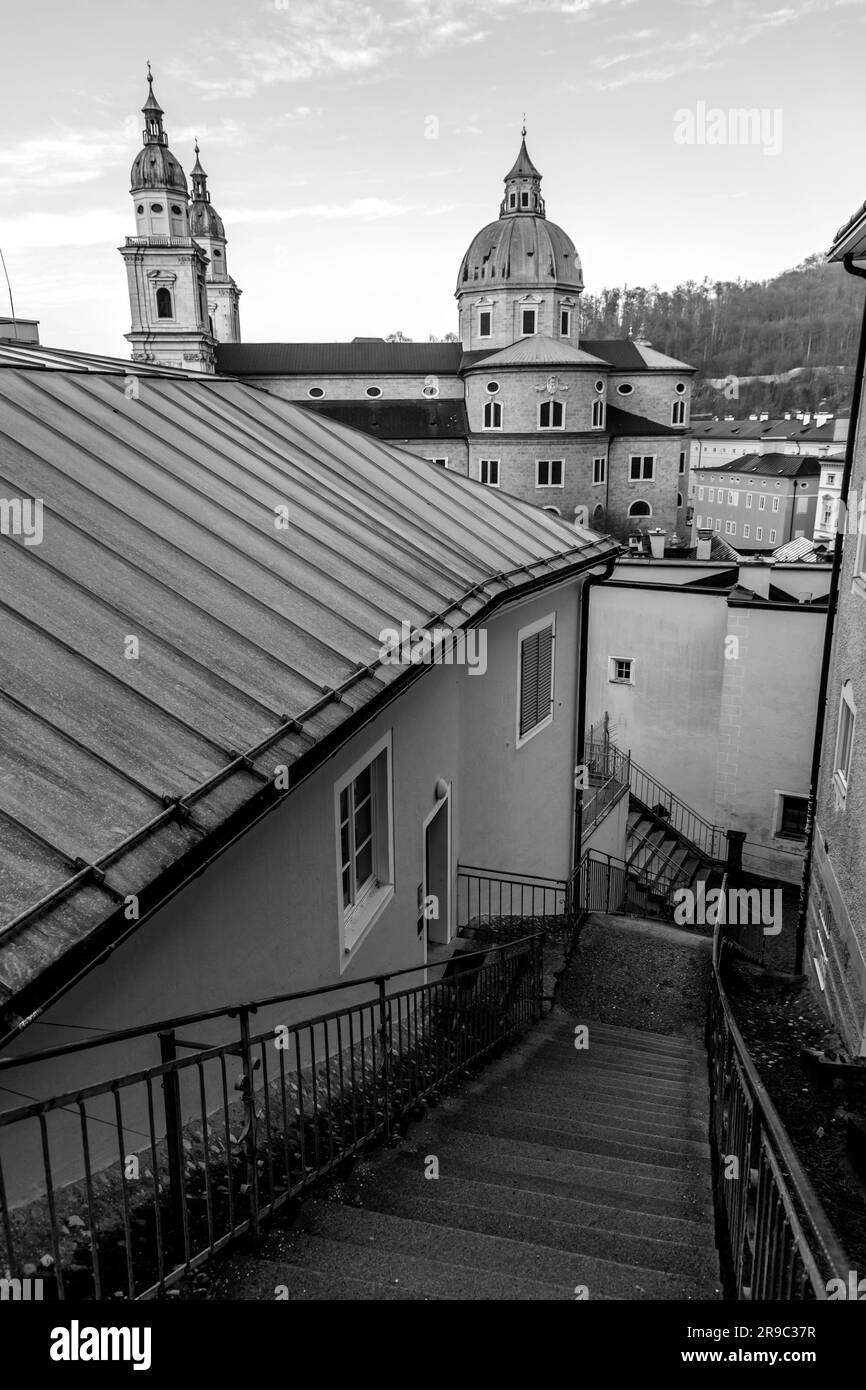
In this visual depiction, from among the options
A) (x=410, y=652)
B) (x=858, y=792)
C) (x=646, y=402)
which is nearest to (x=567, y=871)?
(x=858, y=792)

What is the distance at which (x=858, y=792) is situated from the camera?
32.6ft

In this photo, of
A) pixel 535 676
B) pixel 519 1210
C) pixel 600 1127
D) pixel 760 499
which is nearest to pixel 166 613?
pixel 519 1210

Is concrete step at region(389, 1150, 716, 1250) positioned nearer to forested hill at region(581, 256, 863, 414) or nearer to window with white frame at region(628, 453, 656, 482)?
window with white frame at region(628, 453, 656, 482)

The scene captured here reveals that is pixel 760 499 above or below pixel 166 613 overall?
below

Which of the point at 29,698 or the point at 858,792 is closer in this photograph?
the point at 29,698

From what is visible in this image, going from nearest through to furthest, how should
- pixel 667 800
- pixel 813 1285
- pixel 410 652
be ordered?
1. pixel 813 1285
2. pixel 410 652
3. pixel 667 800

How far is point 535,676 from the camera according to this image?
1172cm

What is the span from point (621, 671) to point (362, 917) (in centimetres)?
1693

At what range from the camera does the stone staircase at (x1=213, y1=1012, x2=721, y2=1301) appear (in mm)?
3705

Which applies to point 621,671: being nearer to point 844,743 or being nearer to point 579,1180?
point 844,743

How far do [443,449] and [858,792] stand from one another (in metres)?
50.3

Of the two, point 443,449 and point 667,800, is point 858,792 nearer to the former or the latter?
point 667,800

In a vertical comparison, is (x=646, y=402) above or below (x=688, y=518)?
above
